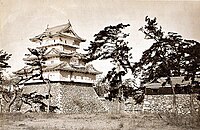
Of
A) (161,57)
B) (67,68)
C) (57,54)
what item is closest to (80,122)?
(67,68)

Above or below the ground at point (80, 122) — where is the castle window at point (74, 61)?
above

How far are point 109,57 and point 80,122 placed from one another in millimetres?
498

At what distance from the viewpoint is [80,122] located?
2.26 m

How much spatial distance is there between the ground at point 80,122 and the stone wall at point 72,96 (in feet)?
0.41

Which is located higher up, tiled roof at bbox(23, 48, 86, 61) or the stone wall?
tiled roof at bbox(23, 48, 86, 61)

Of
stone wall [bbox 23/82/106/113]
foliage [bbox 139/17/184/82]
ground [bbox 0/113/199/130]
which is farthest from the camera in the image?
stone wall [bbox 23/82/106/113]

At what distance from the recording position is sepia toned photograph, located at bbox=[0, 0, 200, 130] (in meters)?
2.33

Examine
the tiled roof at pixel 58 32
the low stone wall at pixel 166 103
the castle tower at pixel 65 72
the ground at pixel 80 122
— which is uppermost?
the tiled roof at pixel 58 32

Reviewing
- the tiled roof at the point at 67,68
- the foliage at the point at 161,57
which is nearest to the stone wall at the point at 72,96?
the tiled roof at the point at 67,68

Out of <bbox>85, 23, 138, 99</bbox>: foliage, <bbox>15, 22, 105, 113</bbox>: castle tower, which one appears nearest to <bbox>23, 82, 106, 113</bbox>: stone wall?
<bbox>15, 22, 105, 113</bbox>: castle tower

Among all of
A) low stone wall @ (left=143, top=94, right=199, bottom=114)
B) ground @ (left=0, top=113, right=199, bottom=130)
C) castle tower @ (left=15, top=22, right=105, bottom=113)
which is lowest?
ground @ (left=0, top=113, right=199, bottom=130)

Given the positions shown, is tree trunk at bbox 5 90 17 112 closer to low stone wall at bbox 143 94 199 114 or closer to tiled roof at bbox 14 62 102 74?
tiled roof at bbox 14 62 102 74

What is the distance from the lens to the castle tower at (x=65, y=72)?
7.91ft

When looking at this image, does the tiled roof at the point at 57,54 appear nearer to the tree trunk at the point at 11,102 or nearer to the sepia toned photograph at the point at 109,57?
the sepia toned photograph at the point at 109,57
